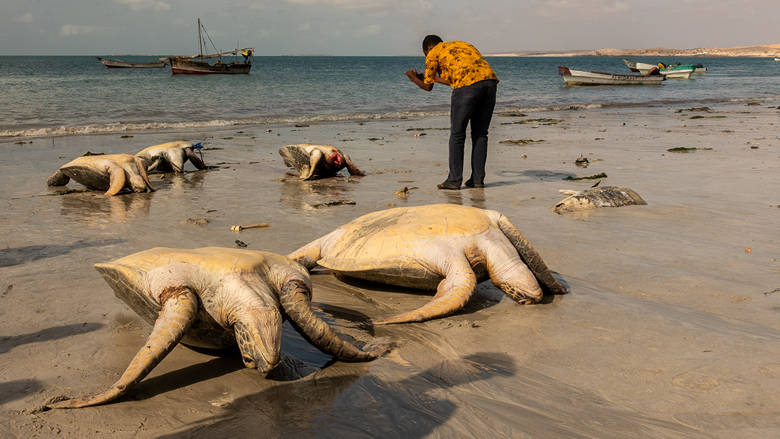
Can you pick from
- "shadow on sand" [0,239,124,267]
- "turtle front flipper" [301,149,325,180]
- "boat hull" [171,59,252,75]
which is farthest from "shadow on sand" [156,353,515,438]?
"boat hull" [171,59,252,75]

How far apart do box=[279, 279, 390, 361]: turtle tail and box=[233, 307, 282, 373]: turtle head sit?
0.36 ft

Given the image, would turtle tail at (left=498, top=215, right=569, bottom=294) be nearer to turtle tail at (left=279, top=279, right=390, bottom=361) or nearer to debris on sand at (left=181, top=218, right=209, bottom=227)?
turtle tail at (left=279, top=279, right=390, bottom=361)

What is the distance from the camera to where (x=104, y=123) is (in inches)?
788

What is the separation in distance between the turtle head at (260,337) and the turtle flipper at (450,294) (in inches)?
42.3

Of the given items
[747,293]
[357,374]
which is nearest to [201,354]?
[357,374]

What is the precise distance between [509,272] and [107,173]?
21.9 feet

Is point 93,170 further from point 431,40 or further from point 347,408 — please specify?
point 347,408

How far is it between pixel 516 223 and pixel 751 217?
103 inches

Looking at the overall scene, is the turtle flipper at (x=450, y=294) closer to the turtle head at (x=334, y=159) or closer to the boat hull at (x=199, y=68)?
the turtle head at (x=334, y=159)

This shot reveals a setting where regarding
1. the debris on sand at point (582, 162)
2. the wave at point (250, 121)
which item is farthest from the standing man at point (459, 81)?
the wave at point (250, 121)

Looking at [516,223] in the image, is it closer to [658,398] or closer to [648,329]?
[648,329]

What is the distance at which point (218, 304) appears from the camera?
3.16m

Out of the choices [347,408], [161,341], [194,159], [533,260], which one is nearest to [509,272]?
[533,260]

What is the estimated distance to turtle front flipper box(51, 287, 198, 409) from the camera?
2.79 m
